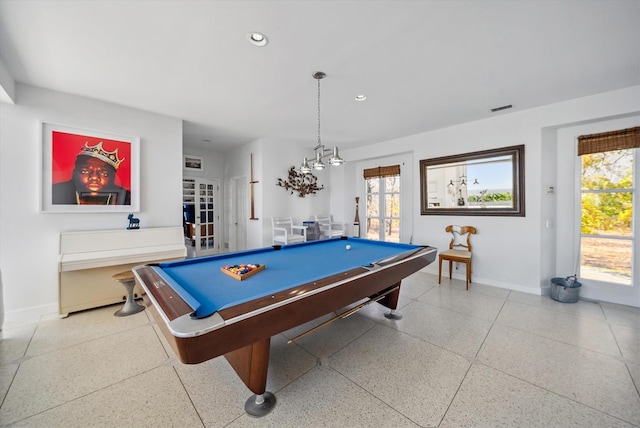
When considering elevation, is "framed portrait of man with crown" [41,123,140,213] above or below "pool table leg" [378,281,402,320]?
above

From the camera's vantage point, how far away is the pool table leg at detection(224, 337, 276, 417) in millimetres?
1419

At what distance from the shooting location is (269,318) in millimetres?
1171

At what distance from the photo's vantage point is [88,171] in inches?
117

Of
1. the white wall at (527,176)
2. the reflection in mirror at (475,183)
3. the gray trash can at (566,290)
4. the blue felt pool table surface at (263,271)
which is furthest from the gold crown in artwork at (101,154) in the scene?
the gray trash can at (566,290)

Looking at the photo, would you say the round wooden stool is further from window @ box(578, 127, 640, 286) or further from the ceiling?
window @ box(578, 127, 640, 286)

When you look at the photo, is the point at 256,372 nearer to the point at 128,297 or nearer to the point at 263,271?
the point at 263,271

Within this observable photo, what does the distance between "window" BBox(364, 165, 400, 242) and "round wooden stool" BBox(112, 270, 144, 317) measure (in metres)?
4.39

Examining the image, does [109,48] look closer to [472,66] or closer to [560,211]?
[472,66]

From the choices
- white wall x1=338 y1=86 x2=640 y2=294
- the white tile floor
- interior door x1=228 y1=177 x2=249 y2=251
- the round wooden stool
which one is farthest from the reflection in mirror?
the round wooden stool

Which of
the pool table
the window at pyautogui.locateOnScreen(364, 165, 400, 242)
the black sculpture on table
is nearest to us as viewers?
the pool table

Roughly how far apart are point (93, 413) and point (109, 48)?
2676 mm

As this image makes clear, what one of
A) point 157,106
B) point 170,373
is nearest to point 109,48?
point 157,106

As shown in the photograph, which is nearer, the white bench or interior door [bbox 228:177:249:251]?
the white bench

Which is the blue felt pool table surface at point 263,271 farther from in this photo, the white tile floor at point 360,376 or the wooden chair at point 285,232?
the wooden chair at point 285,232
